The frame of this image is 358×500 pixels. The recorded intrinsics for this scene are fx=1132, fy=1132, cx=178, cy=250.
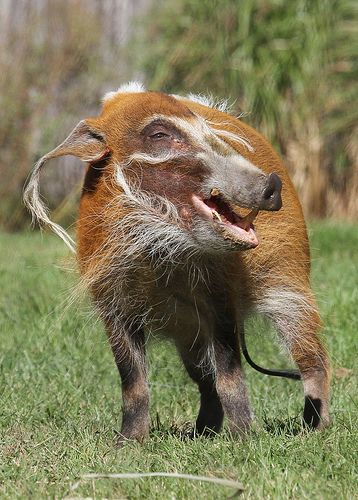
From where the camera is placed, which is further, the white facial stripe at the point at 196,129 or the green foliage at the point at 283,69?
the green foliage at the point at 283,69

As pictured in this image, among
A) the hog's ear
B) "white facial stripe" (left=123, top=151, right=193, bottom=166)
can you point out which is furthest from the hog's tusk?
Result: the hog's ear

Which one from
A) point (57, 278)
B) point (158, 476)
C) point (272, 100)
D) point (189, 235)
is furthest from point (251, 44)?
point (158, 476)

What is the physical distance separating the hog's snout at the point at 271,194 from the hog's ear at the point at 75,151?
77 centimetres

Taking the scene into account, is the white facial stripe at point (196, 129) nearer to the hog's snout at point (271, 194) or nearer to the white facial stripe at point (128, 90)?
the hog's snout at point (271, 194)

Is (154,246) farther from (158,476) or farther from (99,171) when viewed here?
(158,476)

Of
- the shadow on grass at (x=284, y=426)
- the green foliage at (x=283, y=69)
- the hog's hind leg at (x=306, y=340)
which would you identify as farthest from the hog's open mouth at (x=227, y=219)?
the green foliage at (x=283, y=69)

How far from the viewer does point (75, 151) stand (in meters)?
4.63

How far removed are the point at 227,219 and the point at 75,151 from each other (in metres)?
0.73

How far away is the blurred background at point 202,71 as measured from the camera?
38.5 feet

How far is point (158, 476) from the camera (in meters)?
3.83

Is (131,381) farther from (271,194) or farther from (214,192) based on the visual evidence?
(271,194)

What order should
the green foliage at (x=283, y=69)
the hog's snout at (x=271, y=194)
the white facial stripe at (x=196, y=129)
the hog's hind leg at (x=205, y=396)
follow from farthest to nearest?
the green foliage at (x=283, y=69) → the hog's hind leg at (x=205, y=396) → the white facial stripe at (x=196, y=129) → the hog's snout at (x=271, y=194)

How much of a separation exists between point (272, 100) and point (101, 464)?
8.12 m

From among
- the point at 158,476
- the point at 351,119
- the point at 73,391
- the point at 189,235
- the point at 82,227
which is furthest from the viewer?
the point at 351,119
